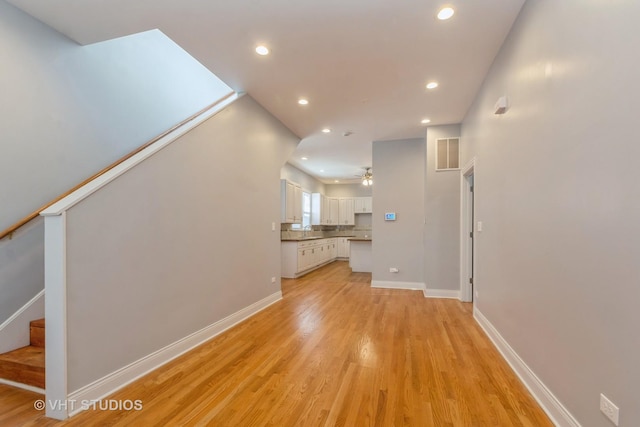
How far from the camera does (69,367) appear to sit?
1.82 metres

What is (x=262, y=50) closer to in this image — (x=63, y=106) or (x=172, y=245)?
(x=63, y=106)

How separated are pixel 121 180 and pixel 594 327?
9.81 ft

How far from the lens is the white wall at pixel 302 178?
25.2 feet

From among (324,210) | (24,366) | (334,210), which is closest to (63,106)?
(24,366)

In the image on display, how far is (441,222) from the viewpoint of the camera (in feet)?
16.1

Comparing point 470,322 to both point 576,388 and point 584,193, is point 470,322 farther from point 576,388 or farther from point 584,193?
point 584,193

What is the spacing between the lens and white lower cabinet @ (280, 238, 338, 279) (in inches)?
266

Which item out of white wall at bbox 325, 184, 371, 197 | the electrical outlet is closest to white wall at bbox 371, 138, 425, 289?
the electrical outlet

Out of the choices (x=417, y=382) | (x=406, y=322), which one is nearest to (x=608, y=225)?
(x=417, y=382)

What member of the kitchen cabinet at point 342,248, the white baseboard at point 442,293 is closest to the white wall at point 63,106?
the white baseboard at point 442,293

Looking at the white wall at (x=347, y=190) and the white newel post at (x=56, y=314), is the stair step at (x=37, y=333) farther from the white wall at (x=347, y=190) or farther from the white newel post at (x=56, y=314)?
the white wall at (x=347, y=190)

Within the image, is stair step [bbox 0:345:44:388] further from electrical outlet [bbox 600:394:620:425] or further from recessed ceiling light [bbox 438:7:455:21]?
recessed ceiling light [bbox 438:7:455:21]

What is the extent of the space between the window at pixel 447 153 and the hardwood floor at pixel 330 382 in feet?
8.21

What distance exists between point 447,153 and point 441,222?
1.16m
